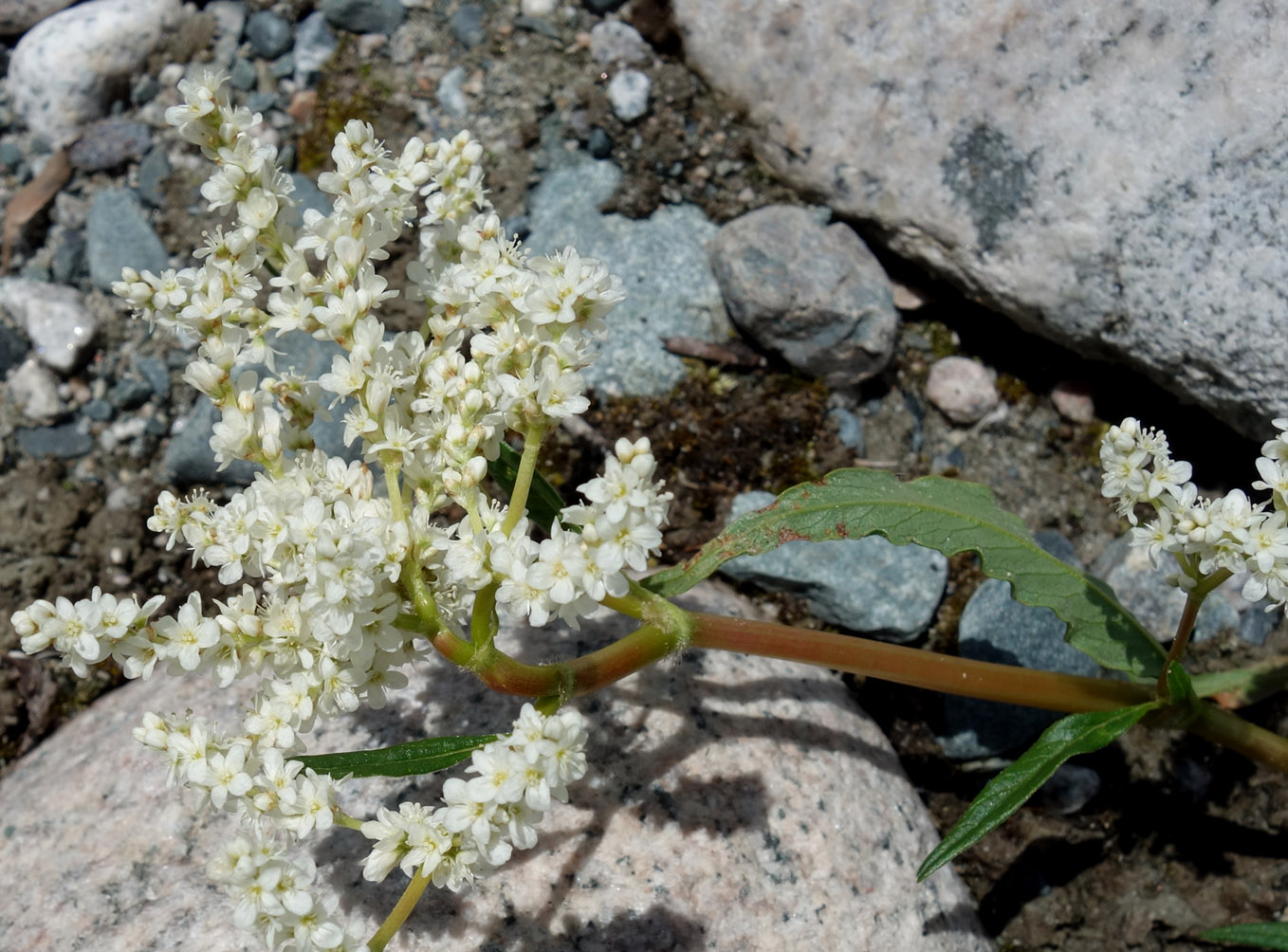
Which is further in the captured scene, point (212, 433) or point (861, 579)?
point (212, 433)

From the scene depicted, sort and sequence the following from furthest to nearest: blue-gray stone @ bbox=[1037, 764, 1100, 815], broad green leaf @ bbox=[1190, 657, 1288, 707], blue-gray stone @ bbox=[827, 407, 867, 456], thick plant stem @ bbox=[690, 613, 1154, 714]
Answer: blue-gray stone @ bbox=[827, 407, 867, 456], blue-gray stone @ bbox=[1037, 764, 1100, 815], broad green leaf @ bbox=[1190, 657, 1288, 707], thick plant stem @ bbox=[690, 613, 1154, 714]

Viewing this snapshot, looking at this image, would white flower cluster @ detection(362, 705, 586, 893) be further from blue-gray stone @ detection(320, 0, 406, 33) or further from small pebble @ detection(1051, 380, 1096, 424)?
blue-gray stone @ detection(320, 0, 406, 33)

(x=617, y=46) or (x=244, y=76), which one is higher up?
(x=617, y=46)

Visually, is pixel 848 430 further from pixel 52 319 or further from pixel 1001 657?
pixel 52 319

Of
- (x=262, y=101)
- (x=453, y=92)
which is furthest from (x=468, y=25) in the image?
(x=262, y=101)

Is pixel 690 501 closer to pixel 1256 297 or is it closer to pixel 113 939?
Answer: pixel 1256 297

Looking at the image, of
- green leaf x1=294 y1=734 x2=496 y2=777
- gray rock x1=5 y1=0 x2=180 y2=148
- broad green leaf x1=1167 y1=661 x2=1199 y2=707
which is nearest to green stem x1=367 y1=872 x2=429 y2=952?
green leaf x1=294 y1=734 x2=496 y2=777
